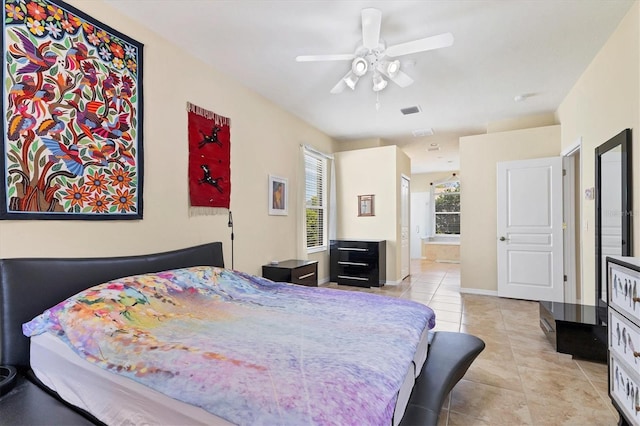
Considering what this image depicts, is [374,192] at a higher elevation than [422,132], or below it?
below

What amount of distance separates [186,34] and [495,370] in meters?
3.72

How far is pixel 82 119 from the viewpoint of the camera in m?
2.03

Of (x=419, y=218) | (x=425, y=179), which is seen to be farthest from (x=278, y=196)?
(x=425, y=179)

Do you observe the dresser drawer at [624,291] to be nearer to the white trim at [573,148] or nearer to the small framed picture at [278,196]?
the white trim at [573,148]

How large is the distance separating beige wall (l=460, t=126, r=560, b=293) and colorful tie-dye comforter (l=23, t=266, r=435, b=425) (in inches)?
127

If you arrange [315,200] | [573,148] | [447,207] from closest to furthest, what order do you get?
1. [573,148]
2. [315,200]
3. [447,207]

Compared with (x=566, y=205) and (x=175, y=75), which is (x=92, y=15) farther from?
(x=566, y=205)

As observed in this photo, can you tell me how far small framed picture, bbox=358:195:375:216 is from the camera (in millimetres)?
5535

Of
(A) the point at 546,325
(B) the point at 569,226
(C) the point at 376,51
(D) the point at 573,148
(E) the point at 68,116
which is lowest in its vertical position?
(A) the point at 546,325

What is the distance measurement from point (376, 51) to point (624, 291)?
7.27ft

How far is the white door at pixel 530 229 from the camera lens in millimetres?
4156

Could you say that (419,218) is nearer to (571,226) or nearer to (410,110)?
(571,226)

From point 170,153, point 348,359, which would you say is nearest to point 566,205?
point 348,359

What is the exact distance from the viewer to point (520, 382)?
7.18ft
